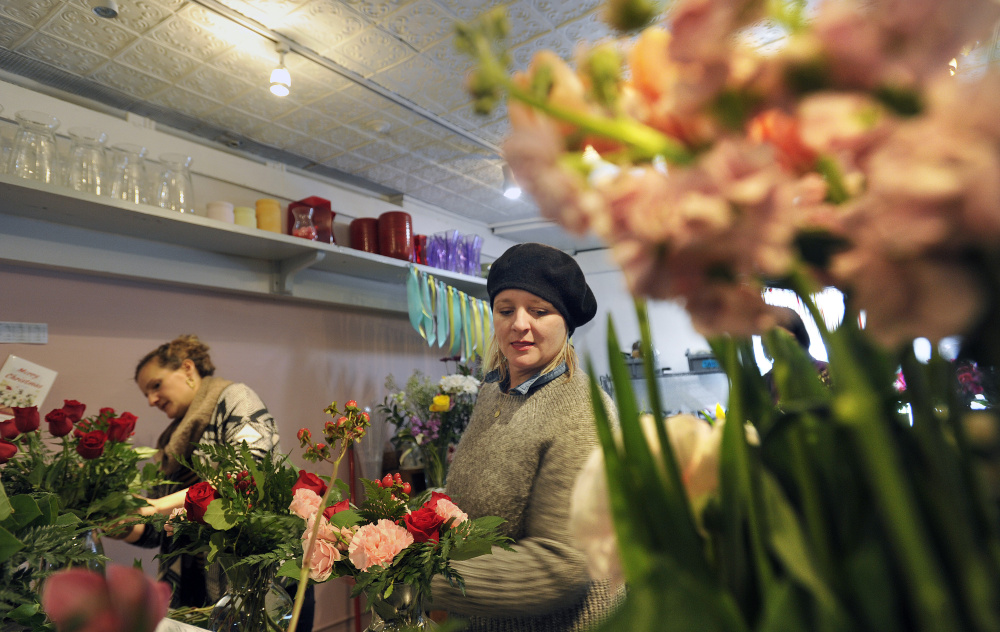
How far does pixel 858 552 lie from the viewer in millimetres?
199

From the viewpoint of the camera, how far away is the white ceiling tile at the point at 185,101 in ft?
7.57

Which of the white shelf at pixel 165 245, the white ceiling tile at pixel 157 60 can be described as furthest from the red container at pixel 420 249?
the white ceiling tile at pixel 157 60

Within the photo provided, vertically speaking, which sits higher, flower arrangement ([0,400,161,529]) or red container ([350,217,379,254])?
red container ([350,217,379,254])

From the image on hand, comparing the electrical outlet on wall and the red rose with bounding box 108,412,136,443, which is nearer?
the red rose with bounding box 108,412,136,443

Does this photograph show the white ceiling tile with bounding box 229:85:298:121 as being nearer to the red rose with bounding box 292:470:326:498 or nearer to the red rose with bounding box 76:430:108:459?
the red rose with bounding box 76:430:108:459

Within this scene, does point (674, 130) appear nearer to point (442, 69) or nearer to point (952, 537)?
point (952, 537)

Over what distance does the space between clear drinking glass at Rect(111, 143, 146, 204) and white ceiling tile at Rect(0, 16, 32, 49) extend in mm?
428

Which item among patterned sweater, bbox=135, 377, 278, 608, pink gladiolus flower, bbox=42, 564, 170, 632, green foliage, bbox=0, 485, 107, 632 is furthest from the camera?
patterned sweater, bbox=135, 377, 278, 608

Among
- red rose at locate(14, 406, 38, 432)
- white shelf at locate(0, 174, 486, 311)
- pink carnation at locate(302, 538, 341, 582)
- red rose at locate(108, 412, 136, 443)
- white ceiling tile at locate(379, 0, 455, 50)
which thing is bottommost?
pink carnation at locate(302, 538, 341, 582)

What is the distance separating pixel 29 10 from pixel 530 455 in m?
2.16

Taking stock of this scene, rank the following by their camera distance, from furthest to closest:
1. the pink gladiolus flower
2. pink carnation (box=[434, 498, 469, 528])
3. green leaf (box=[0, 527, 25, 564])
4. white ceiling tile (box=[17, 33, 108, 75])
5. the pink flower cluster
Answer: white ceiling tile (box=[17, 33, 108, 75]) < pink carnation (box=[434, 498, 469, 528]) < green leaf (box=[0, 527, 25, 564]) < the pink gladiolus flower < the pink flower cluster

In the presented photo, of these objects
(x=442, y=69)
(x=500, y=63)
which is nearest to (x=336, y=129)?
(x=442, y=69)

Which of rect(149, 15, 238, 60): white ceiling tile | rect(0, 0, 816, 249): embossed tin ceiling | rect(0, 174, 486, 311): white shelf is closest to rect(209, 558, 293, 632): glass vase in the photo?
rect(0, 0, 816, 249): embossed tin ceiling

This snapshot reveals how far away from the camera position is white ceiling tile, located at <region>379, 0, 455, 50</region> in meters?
1.89
